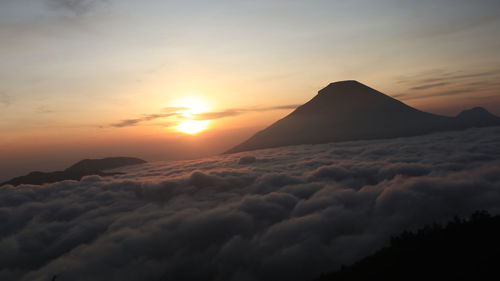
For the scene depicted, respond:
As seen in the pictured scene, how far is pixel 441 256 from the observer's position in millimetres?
48219

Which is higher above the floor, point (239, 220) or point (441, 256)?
point (441, 256)

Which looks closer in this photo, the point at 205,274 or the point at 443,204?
the point at 443,204

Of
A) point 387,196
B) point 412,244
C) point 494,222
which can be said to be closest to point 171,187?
point 387,196

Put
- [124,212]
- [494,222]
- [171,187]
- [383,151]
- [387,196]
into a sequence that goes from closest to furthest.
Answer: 1. [494,222]
2. [387,196]
3. [124,212]
4. [171,187]
5. [383,151]

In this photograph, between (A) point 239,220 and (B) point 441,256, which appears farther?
(A) point 239,220

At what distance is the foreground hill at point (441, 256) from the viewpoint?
41991 mm

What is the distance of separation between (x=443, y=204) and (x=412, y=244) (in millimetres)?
46443

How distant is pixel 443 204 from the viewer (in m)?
90.5

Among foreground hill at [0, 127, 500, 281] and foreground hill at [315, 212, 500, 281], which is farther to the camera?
foreground hill at [0, 127, 500, 281]

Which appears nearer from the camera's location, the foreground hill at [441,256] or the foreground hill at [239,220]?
the foreground hill at [441,256]

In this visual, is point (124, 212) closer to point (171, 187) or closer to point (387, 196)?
point (171, 187)

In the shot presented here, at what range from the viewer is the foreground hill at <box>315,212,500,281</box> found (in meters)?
42.0

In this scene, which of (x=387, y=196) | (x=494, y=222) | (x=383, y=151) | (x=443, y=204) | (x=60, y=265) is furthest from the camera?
(x=383, y=151)

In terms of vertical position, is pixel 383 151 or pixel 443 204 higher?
pixel 383 151
